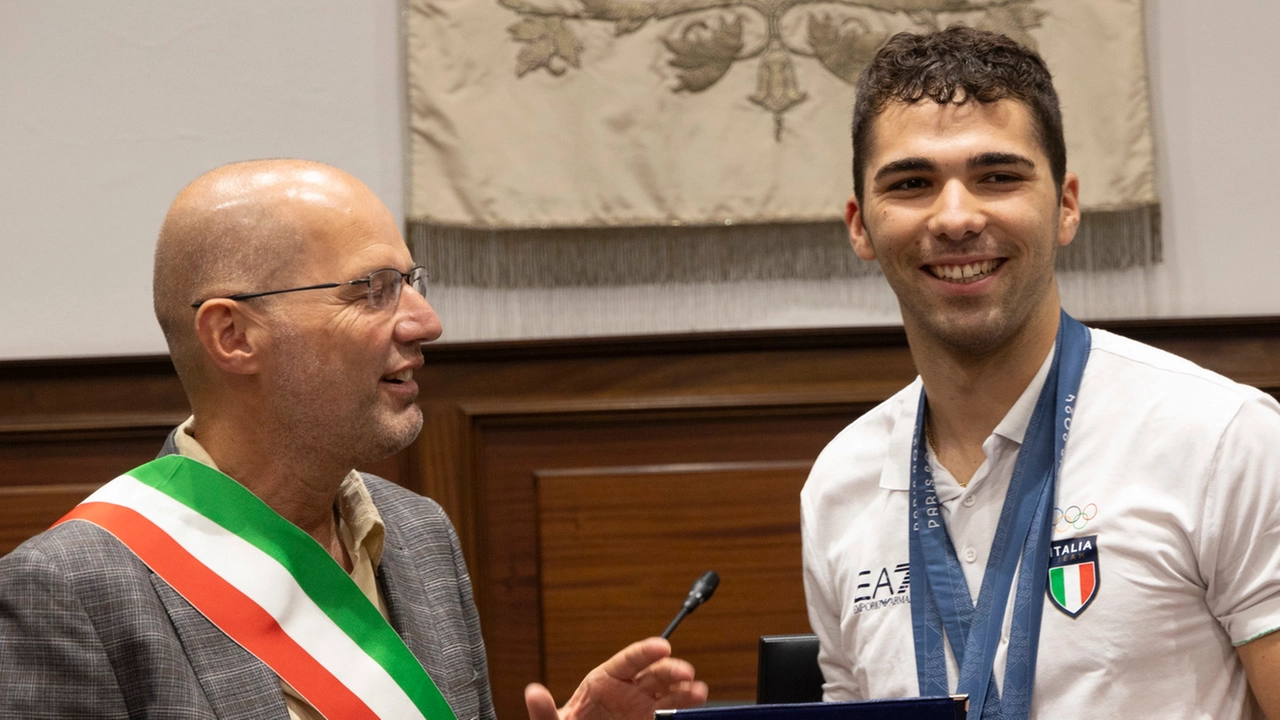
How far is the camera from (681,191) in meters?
3.02

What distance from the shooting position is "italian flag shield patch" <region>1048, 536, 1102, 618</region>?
1.47 metres

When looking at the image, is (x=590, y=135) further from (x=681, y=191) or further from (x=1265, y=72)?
(x=1265, y=72)

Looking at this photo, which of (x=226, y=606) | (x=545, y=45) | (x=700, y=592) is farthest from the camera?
(x=545, y=45)

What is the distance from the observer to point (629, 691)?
1.56 metres

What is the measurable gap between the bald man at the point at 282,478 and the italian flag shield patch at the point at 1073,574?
0.47 m

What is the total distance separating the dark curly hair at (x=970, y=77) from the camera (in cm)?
162

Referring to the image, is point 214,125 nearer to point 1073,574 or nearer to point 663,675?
point 663,675

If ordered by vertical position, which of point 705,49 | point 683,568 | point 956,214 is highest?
point 705,49

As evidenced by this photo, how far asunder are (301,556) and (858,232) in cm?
92

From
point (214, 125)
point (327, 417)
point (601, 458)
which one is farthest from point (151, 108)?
point (327, 417)

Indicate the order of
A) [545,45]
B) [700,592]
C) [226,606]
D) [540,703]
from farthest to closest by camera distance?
[545,45] < [700,592] < [540,703] < [226,606]

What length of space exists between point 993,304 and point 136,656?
3.69 ft

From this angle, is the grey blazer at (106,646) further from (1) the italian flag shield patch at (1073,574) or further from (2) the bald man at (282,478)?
(1) the italian flag shield patch at (1073,574)

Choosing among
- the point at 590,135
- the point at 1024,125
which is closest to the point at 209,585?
the point at 1024,125
